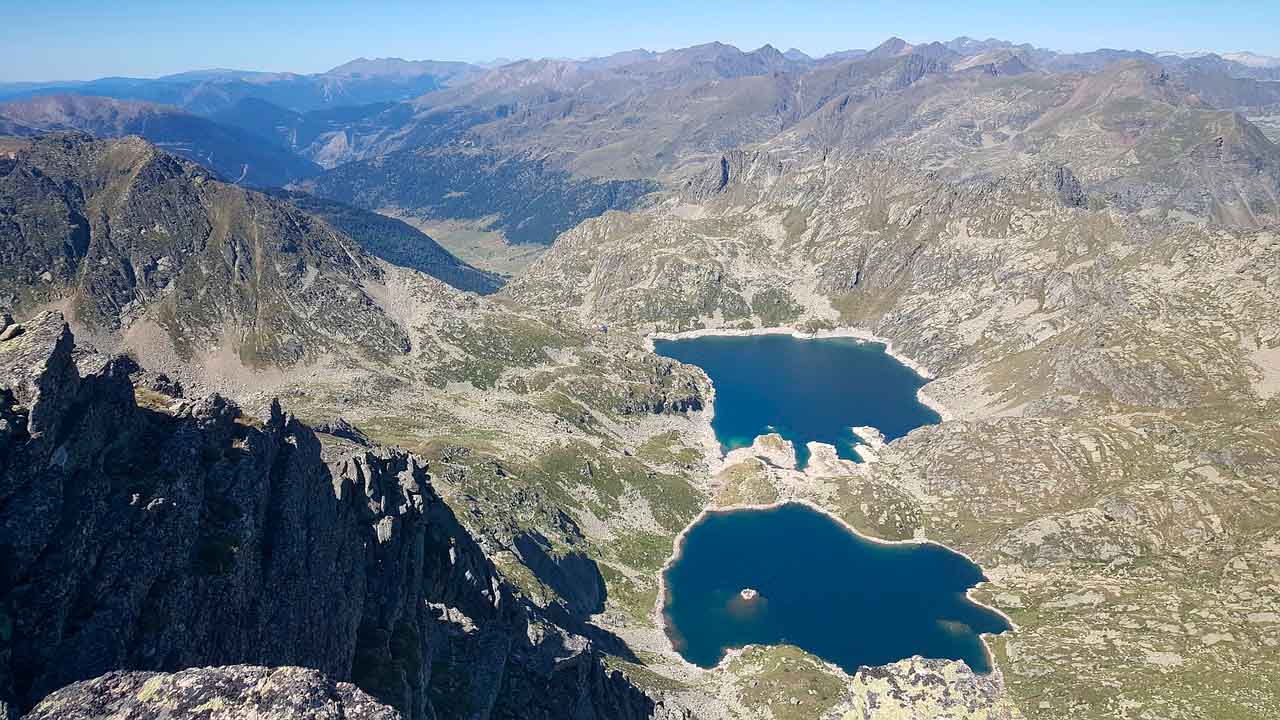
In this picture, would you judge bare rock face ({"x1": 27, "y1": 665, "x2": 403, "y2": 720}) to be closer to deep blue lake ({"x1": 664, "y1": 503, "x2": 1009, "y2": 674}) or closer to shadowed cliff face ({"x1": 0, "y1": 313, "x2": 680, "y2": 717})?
shadowed cliff face ({"x1": 0, "y1": 313, "x2": 680, "y2": 717})

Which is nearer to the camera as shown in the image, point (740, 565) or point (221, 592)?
point (221, 592)

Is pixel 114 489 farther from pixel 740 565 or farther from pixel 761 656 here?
pixel 740 565

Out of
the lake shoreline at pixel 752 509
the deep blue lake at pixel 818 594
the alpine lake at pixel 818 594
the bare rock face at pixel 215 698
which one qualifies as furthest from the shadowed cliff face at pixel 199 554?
the deep blue lake at pixel 818 594

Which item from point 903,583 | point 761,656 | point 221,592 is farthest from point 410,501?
point 903,583

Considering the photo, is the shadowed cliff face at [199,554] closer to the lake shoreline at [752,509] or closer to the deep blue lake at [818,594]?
the lake shoreline at [752,509]

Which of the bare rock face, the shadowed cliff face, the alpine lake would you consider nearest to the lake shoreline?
the alpine lake

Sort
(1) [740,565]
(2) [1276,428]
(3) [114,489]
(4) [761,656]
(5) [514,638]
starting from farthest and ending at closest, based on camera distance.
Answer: (2) [1276,428], (1) [740,565], (4) [761,656], (5) [514,638], (3) [114,489]
